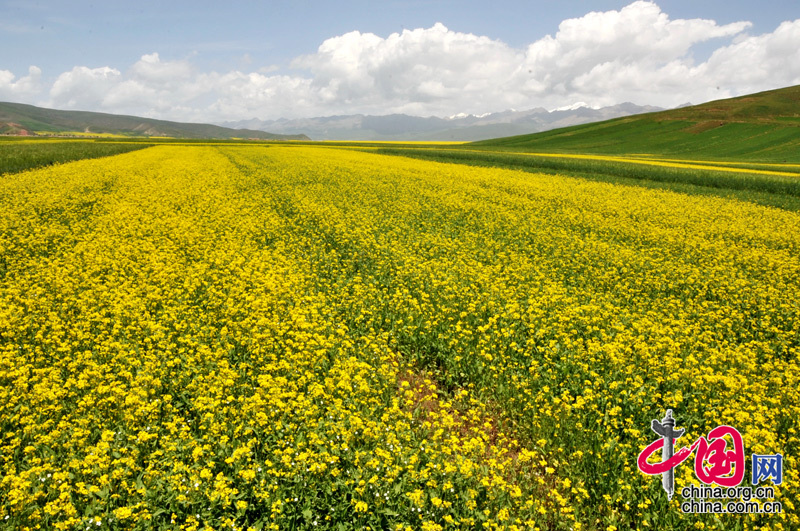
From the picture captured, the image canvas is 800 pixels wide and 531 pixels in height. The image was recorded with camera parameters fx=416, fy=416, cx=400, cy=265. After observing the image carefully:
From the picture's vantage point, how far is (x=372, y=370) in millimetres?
6668

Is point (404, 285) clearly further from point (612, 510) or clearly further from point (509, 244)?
point (612, 510)

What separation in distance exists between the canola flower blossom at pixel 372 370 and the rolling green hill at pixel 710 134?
6179 centimetres

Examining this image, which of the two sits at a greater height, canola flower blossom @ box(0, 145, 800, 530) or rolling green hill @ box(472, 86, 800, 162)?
rolling green hill @ box(472, 86, 800, 162)

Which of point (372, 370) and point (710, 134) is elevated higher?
point (710, 134)

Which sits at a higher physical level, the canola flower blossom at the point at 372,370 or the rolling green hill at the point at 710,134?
the rolling green hill at the point at 710,134

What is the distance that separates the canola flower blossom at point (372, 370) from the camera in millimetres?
4418

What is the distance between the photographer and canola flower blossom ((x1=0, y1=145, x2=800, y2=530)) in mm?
4418

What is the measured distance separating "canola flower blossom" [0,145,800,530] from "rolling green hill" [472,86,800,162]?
61786 millimetres

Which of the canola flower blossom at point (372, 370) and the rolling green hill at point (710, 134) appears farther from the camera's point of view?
the rolling green hill at point (710, 134)

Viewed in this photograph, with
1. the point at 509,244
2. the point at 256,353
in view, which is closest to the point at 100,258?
the point at 256,353

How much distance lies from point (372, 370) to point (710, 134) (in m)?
92.4

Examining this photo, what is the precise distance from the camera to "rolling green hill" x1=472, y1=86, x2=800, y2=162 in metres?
63.2

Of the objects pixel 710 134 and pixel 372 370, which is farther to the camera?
pixel 710 134

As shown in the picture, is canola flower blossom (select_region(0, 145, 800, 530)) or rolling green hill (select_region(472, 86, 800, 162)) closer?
canola flower blossom (select_region(0, 145, 800, 530))
